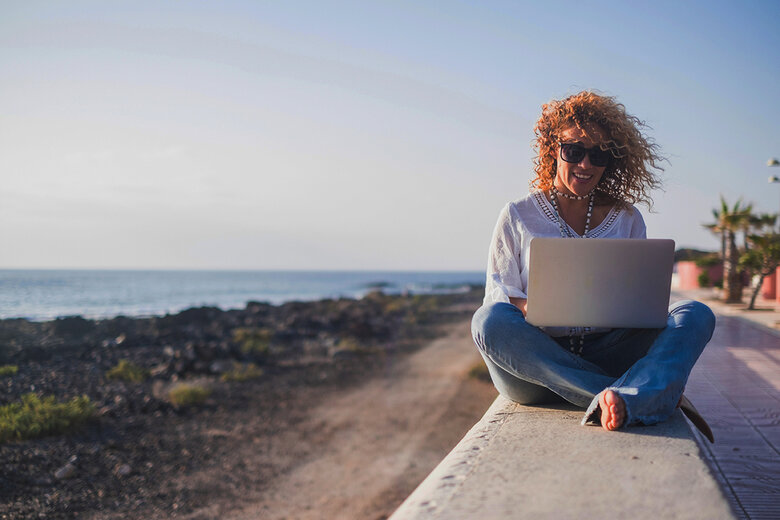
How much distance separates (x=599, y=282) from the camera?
6.77 ft

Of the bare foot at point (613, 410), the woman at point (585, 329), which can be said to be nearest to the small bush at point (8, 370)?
the woman at point (585, 329)

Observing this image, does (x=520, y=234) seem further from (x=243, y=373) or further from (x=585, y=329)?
(x=243, y=373)

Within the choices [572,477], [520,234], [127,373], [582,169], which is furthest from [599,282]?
[127,373]

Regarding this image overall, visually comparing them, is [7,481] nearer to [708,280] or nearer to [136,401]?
[136,401]

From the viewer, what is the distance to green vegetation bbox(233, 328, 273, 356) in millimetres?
12570

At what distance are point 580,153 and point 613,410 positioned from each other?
1.13 meters

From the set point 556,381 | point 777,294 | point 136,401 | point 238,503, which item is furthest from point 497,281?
point 777,294

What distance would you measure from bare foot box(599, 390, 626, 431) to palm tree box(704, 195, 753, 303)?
12.8m

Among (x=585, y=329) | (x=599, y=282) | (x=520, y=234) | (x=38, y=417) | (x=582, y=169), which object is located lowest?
(x=38, y=417)

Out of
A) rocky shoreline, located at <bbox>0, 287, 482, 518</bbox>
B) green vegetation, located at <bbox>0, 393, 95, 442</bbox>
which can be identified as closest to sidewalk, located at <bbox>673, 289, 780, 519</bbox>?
rocky shoreline, located at <bbox>0, 287, 482, 518</bbox>

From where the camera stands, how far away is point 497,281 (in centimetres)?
241

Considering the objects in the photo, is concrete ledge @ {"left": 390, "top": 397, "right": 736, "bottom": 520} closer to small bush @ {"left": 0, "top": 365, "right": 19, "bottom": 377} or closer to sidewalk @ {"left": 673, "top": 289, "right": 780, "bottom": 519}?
sidewalk @ {"left": 673, "top": 289, "right": 780, "bottom": 519}

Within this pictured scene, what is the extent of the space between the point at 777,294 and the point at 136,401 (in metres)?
12.8

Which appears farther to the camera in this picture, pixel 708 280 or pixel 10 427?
pixel 708 280
